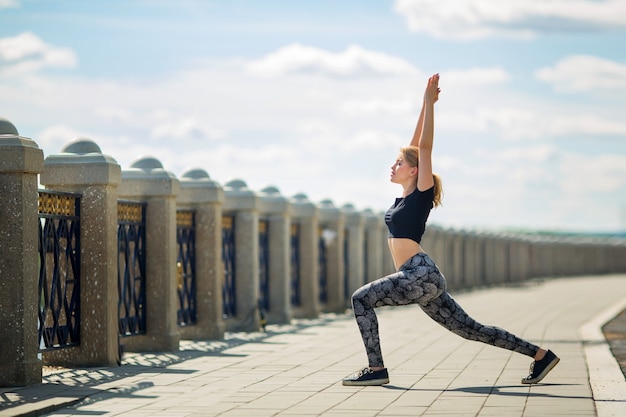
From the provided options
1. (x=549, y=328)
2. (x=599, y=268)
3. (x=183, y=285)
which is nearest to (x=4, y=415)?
(x=183, y=285)

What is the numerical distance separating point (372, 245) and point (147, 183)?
16.3 meters

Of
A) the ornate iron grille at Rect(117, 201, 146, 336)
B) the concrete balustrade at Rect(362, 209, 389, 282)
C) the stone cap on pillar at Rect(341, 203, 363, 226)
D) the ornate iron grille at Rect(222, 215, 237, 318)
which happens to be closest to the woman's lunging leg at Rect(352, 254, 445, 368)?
the ornate iron grille at Rect(117, 201, 146, 336)

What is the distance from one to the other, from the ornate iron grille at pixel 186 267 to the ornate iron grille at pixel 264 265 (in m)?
4.30

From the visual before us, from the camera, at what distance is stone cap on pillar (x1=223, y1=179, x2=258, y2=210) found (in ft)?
62.0

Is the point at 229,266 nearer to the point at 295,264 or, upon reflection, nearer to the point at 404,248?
the point at 295,264

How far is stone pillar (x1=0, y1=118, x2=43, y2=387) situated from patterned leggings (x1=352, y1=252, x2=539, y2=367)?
276 cm

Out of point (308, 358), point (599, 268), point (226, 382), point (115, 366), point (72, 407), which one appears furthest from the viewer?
point (599, 268)

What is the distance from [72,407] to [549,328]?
1068cm

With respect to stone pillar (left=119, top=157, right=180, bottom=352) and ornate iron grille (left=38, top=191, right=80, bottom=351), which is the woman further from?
stone pillar (left=119, top=157, right=180, bottom=352)

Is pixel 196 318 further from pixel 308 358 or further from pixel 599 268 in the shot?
pixel 599 268

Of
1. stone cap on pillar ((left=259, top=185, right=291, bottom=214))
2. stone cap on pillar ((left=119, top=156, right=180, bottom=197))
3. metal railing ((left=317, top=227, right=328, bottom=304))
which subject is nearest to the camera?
stone cap on pillar ((left=119, top=156, right=180, bottom=197))

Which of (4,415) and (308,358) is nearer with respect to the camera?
(4,415)

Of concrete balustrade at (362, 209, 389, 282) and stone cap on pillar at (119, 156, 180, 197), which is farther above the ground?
stone cap on pillar at (119, 156, 180, 197)

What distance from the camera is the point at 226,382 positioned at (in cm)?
1072
